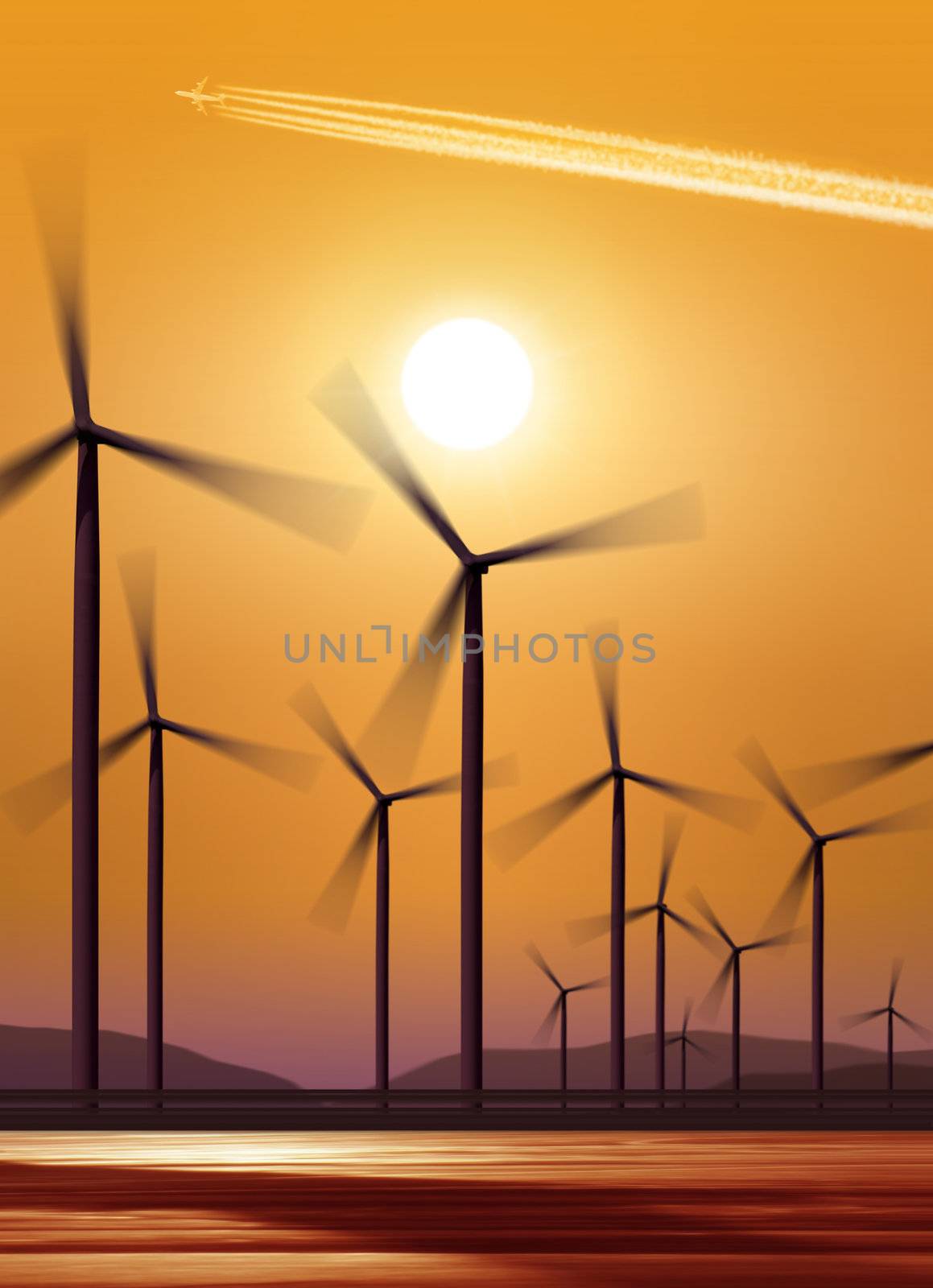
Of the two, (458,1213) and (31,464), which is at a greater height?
(31,464)

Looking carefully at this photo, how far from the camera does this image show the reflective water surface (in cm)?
Result: 805

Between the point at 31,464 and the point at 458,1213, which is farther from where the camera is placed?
the point at 31,464

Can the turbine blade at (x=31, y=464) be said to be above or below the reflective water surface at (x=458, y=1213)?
above

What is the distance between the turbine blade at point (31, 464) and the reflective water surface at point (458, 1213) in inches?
842

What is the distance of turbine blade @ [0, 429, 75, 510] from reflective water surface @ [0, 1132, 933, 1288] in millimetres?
21381

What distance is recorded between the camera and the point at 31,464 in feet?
110

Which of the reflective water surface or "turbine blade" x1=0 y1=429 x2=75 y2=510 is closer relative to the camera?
the reflective water surface

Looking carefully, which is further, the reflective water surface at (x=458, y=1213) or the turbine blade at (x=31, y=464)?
the turbine blade at (x=31, y=464)

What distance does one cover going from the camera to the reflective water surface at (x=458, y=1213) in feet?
26.4

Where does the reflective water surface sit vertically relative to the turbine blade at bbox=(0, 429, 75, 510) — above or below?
below

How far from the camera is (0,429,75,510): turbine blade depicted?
33219mm

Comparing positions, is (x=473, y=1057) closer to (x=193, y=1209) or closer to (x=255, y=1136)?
(x=255, y=1136)

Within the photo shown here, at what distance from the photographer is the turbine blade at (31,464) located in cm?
3322

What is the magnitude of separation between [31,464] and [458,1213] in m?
26.0
